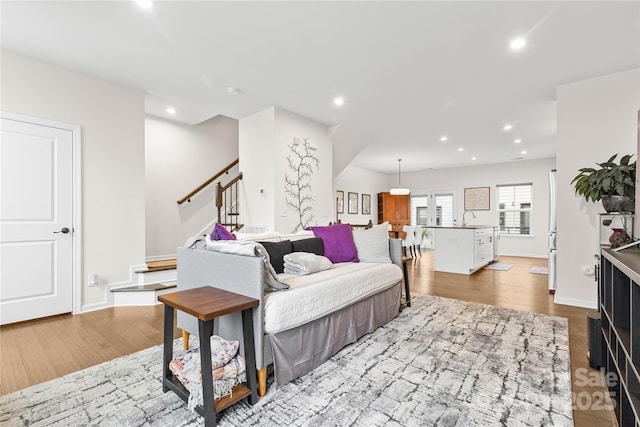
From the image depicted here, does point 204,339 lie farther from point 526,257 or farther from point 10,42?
point 526,257

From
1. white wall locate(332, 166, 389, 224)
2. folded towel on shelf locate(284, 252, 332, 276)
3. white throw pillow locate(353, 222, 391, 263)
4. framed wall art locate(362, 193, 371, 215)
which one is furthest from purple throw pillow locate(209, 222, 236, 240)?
framed wall art locate(362, 193, 371, 215)

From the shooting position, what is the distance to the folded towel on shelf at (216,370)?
1536mm

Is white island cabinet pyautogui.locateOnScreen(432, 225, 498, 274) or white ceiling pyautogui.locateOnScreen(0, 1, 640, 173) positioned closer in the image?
white ceiling pyautogui.locateOnScreen(0, 1, 640, 173)

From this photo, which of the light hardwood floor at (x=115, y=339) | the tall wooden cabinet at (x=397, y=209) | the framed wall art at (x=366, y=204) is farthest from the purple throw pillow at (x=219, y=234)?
the tall wooden cabinet at (x=397, y=209)

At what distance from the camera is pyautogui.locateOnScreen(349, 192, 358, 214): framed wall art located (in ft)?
28.6

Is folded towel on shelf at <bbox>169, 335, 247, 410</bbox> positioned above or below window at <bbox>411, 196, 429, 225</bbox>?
below

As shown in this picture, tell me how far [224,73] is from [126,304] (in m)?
2.95

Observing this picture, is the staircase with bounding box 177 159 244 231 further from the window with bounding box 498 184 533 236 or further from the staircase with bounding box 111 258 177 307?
the window with bounding box 498 184 533 236

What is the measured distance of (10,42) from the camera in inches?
109

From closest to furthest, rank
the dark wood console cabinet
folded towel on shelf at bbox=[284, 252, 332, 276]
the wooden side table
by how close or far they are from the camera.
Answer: the dark wood console cabinet < the wooden side table < folded towel on shelf at bbox=[284, 252, 332, 276]

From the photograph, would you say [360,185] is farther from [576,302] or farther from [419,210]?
[576,302]

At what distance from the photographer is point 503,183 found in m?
8.38

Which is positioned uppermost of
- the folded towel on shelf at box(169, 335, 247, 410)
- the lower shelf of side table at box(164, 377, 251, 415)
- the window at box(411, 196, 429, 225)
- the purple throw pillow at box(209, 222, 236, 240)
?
the window at box(411, 196, 429, 225)

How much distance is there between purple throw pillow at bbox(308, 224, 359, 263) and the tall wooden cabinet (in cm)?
659
